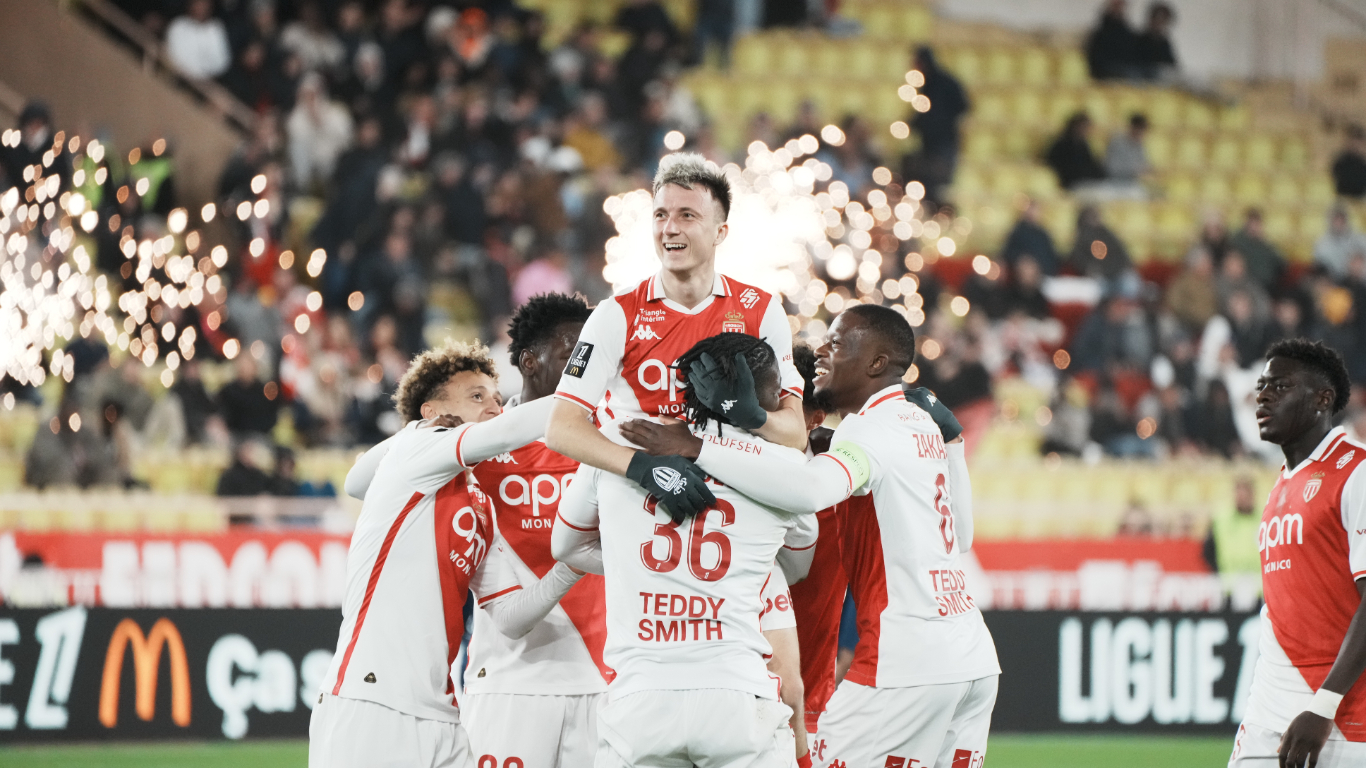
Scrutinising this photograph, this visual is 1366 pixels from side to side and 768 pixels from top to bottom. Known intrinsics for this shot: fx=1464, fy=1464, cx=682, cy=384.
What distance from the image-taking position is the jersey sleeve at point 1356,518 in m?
4.96

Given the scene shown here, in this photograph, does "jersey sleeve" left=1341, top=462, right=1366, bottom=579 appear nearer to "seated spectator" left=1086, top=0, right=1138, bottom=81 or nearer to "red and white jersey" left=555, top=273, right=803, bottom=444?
"red and white jersey" left=555, top=273, right=803, bottom=444

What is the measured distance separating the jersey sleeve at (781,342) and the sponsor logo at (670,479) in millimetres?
649

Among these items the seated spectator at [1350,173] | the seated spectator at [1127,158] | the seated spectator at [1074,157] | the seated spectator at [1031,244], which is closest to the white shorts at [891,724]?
the seated spectator at [1031,244]

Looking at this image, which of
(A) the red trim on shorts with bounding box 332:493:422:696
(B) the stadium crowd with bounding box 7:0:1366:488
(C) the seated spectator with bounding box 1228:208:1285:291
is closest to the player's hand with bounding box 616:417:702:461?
(A) the red trim on shorts with bounding box 332:493:422:696

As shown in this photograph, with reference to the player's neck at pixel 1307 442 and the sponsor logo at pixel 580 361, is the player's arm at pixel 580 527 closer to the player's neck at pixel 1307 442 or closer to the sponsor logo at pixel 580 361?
the sponsor logo at pixel 580 361

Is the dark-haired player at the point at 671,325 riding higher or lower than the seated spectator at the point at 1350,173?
lower

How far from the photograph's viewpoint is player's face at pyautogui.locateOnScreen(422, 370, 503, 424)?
5.37 meters

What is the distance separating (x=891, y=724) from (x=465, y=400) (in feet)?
6.25

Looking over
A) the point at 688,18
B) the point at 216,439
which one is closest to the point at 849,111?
the point at 688,18

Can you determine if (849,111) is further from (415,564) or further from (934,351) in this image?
(415,564)

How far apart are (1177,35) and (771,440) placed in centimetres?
1956

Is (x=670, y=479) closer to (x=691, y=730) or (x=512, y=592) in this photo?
(x=691, y=730)

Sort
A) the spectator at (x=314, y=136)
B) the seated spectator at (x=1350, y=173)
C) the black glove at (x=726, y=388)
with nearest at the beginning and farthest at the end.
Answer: the black glove at (x=726, y=388), the spectator at (x=314, y=136), the seated spectator at (x=1350, y=173)

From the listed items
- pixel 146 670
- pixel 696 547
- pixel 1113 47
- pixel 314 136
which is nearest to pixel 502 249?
pixel 314 136
